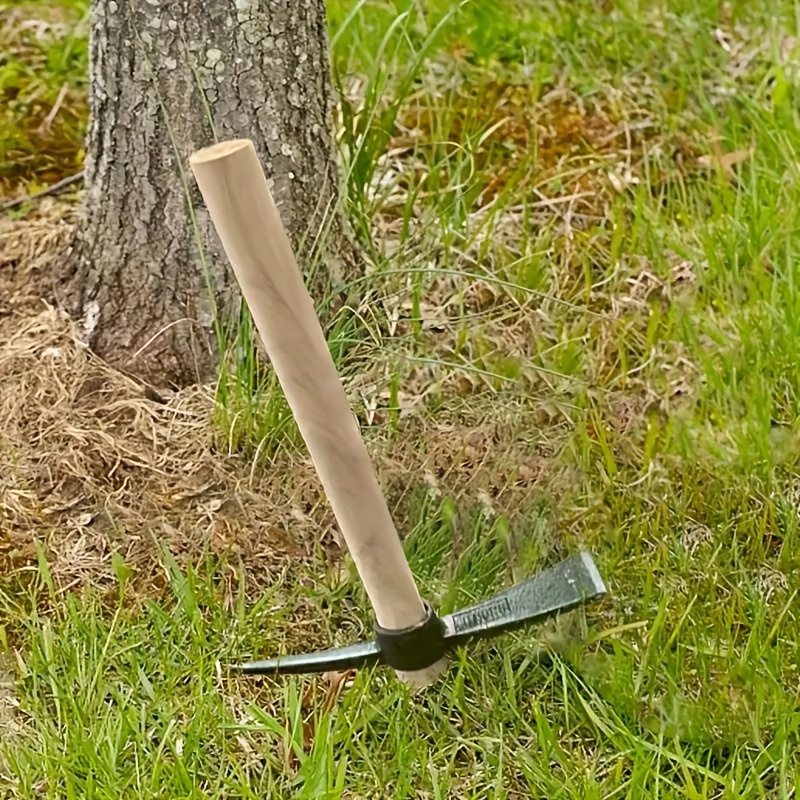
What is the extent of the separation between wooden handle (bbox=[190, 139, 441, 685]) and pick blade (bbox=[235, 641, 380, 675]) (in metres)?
0.06

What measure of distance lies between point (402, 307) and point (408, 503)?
0.46 metres

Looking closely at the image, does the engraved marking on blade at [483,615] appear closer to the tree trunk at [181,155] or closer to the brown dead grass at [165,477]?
the brown dead grass at [165,477]

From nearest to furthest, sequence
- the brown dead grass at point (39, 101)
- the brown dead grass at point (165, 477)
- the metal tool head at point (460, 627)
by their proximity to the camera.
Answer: the metal tool head at point (460, 627) < the brown dead grass at point (165, 477) < the brown dead grass at point (39, 101)

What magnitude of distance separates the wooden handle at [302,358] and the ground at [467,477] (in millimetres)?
249

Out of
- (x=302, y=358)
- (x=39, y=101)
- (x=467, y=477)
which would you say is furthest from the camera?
(x=39, y=101)

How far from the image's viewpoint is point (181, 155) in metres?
1.92

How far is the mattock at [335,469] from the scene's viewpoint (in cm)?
117

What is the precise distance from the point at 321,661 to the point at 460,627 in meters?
0.21

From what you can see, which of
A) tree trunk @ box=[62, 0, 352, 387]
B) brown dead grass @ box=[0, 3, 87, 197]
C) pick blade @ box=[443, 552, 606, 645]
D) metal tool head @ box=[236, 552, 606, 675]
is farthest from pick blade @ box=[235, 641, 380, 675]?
brown dead grass @ box=[0, 3, 87, 197]

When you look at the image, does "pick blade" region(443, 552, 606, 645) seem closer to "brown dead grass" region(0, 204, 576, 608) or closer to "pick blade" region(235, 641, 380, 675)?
"pick blade" region(235, 641, 380, 675)

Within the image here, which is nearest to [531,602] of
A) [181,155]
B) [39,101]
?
[181,155]

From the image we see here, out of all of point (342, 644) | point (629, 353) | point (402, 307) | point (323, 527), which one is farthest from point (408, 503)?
point (629, 353)

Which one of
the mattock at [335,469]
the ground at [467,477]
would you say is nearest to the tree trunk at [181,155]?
the ground at [467,477]

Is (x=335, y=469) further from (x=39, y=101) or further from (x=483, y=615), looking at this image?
(x=39, y=101)
